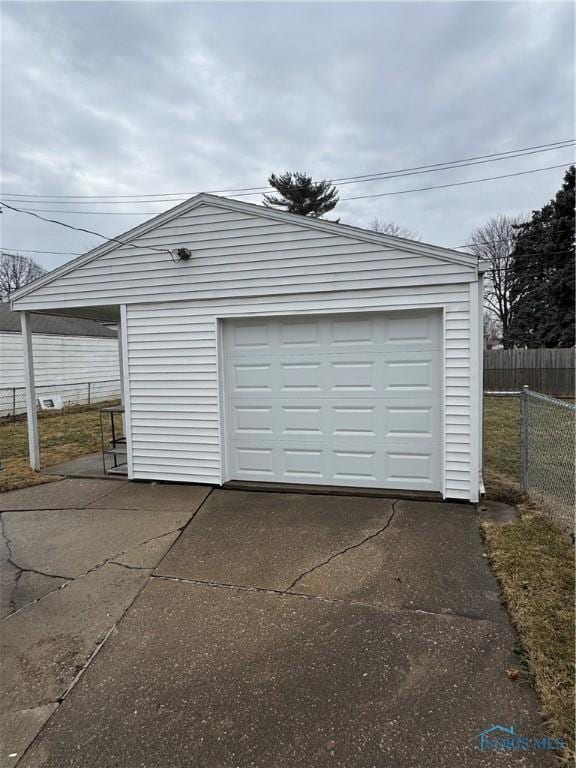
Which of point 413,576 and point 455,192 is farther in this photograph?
point 455,192

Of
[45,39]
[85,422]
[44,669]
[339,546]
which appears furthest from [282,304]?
[85,422]

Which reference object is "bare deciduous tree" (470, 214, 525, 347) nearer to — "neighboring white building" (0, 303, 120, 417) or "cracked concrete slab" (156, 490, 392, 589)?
"neighboring white building" (0, 303, 120, 417)

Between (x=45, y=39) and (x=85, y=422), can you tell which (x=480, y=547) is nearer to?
(x=45, y=39)

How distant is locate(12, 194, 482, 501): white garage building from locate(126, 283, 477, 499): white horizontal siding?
0.02 meters

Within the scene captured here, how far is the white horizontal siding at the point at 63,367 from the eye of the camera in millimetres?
13422

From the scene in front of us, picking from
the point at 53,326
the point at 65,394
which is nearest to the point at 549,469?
the point at 65,394

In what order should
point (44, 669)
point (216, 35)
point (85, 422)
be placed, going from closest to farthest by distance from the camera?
point (44, 669), point (216, 35), point (85, 422)

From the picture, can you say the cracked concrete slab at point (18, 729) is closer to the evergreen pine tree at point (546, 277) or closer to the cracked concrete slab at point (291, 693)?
the cracked concrete slab at point (291, 693)

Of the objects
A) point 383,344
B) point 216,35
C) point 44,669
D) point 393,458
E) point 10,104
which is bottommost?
point 44,669

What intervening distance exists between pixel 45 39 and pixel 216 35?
2281mm

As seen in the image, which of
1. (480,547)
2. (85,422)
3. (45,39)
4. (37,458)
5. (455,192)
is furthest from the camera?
(455,192)

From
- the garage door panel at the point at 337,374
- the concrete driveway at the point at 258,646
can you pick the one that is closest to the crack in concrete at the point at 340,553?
the concrete driveway at the point at 258,646

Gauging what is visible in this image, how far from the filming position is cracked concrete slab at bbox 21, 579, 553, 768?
180 cm

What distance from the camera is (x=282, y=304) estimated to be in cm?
518
